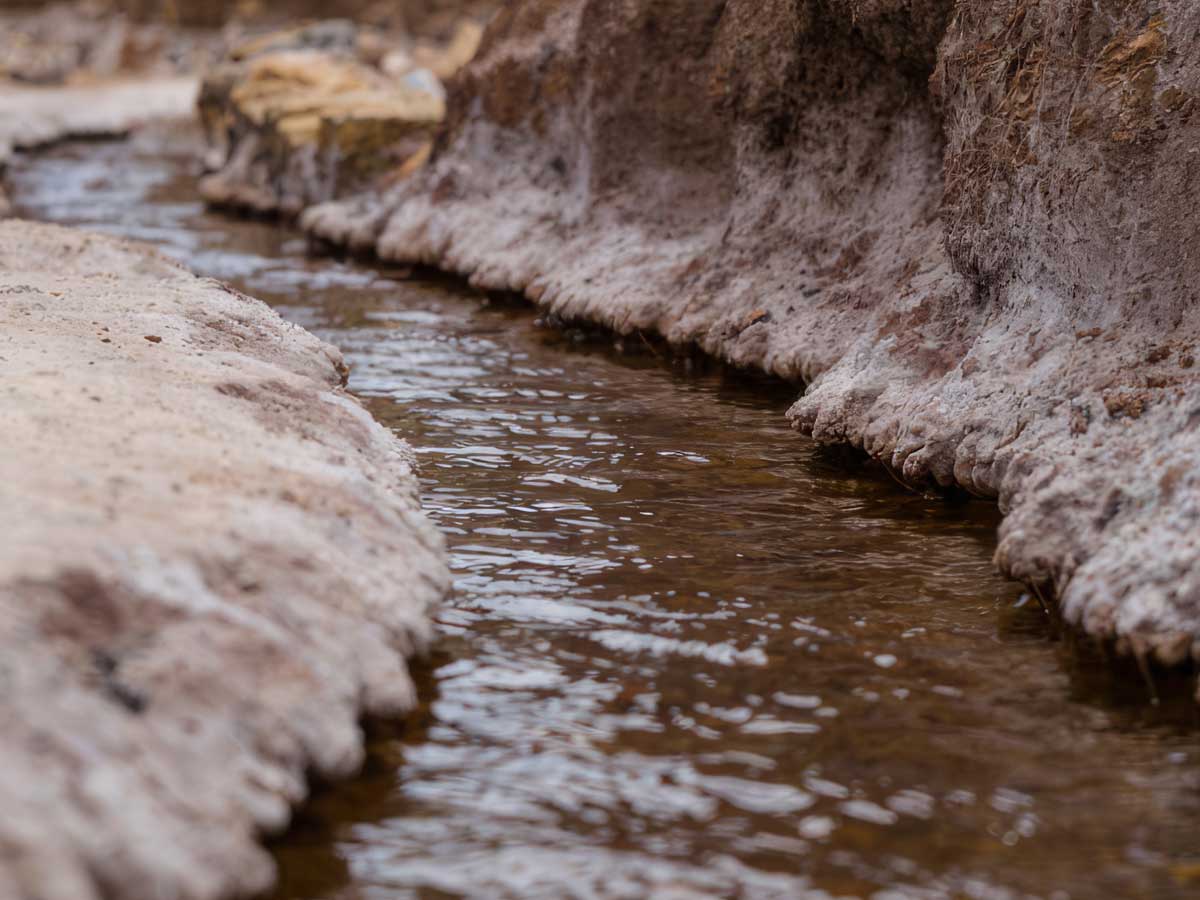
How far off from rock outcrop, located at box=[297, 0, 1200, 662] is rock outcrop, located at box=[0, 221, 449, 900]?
2.38 meters

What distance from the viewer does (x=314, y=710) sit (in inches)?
160

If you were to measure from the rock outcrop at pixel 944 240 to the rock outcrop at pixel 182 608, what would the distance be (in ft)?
7.80

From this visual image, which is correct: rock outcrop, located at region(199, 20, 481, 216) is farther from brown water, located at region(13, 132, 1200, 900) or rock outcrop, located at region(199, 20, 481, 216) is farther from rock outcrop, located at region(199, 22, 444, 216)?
brown water, located at region(13, 132, 1200, 900)

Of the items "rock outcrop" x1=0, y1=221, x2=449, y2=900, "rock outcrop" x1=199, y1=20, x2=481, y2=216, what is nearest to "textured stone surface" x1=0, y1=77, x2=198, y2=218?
"rock outcrop" x1=199, y1=20, x2=481, y2=216

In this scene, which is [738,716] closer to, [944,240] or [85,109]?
[944,240]

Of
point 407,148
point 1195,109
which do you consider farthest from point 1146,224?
point 407,148

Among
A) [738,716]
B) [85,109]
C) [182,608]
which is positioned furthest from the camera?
[85,109]

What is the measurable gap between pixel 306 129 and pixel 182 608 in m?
16.6

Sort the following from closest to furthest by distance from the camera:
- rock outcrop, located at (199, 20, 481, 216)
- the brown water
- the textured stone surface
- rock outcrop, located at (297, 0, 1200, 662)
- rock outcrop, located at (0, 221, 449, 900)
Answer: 1. rock outcrop, located at (0, 221, 449, 900)
2. the brown water
3. rock outcrop, located at (297, 0, 1200, 662)
4. rock outcrop, located at (199, 20, 481, 216)
5. the textured stone surface

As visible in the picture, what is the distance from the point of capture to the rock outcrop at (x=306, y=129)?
61.9 feet

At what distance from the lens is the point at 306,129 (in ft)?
64.8

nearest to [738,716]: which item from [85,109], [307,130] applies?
[307,130]

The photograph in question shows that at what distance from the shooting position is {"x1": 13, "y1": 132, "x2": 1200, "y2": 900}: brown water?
379 centimetres

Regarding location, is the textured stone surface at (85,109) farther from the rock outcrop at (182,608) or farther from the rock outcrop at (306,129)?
the rock outcrop at (182,608)
